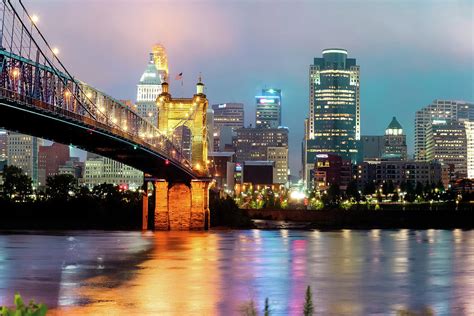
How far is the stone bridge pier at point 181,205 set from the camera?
84.4 metres

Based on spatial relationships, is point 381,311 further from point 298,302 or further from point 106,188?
point 106,188

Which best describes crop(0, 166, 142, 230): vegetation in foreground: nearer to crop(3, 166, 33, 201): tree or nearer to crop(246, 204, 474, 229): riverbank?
crop(246, 204, 474, 229): riverbank

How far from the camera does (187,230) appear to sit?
8431cm

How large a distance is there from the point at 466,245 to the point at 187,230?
100ft

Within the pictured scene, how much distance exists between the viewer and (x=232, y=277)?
3597 centimetres

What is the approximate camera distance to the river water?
2677cm

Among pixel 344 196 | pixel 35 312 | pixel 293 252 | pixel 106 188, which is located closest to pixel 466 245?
pixel 293 252

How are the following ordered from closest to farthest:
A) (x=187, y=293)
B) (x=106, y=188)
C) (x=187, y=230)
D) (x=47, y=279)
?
1. (x=187, y=293)
2. (x=47, y=279)
3. (x=187, y=230)
4. (x=106, y=188)

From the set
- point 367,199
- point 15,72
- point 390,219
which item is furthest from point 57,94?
point 367,199

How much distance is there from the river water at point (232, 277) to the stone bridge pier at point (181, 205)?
24.6 meters

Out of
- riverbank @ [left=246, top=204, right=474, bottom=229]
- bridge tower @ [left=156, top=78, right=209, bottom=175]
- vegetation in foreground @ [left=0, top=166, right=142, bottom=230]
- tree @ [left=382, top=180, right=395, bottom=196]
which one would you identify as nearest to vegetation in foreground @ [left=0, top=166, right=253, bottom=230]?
vegetation in foreground @ [left=0, top=166, right=142, bottom=230]

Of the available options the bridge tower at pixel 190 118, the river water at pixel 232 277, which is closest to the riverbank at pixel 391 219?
the bridge tower at pixel 190 118

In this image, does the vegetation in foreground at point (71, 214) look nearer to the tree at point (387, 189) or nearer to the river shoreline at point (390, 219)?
the river shoreline at point (390, 219)

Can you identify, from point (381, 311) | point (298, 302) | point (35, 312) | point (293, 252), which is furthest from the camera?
point (293, 252)
